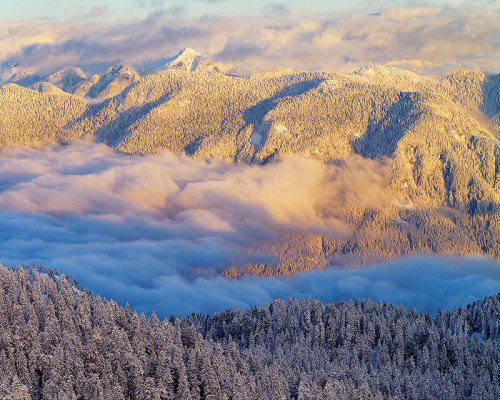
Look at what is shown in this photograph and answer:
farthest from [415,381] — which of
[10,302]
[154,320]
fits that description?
[10,302]

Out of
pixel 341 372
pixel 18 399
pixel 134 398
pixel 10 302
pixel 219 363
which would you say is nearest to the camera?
pixel 18 399

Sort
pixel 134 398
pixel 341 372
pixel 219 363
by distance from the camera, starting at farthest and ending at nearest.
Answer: pixel 341 372
pixel 219 363
pixel 134 398

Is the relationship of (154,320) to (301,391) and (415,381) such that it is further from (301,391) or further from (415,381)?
(415,381)

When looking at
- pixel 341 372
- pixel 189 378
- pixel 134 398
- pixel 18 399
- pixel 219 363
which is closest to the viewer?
pixel 18 399

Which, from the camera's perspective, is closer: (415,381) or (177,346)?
(177,346)

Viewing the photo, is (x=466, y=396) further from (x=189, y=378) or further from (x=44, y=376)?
(x=44, y=376)

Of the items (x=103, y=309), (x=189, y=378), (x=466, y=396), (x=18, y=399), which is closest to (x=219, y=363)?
(x=189, y=378)

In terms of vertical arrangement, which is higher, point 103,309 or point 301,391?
point 103,309

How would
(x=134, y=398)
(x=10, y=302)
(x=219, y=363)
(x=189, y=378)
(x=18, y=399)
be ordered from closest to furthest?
(x=18, y=399) → (x=134, y=398) → (x=189, y=378) → (x=219, y=363) → (x=10, y=302)

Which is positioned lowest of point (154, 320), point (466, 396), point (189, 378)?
point (466, 396)
